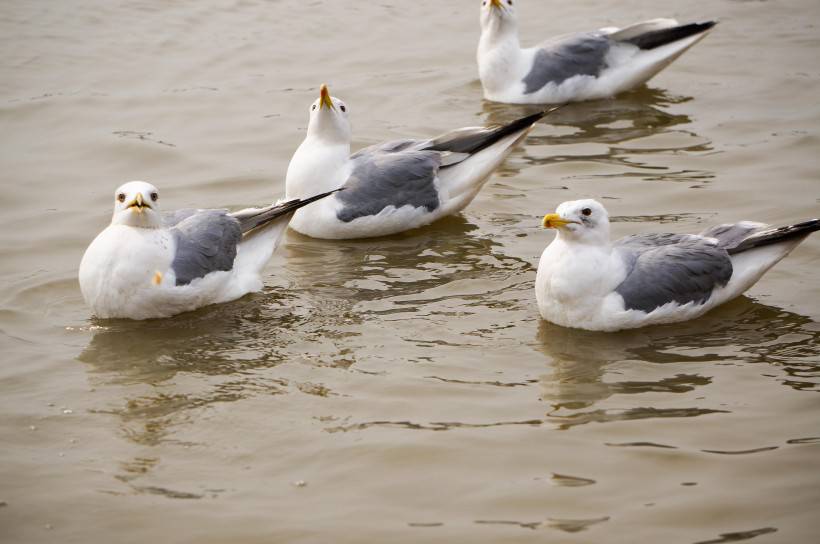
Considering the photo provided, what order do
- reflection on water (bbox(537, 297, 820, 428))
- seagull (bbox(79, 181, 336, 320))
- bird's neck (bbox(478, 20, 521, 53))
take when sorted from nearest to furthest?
reflection on water (bbox(537, 297, 820, 428)) < seagull (bbox(79, 181, 336, 320)) < bird's neck (bbox(478, 20, 521, 53))

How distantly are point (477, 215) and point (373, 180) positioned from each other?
43.3 inches

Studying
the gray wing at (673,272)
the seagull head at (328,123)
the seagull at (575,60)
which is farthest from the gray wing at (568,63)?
the gray wing at (673,272)

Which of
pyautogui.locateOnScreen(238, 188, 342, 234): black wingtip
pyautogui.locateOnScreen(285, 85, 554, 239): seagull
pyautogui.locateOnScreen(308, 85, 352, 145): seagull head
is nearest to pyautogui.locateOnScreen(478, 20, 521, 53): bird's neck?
pyautogui.locateOnScreen(285, 85, 554, 239): seagull

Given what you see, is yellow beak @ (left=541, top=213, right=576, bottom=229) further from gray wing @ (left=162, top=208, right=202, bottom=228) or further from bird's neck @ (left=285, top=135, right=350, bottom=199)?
gray wing @ (left=162, top=208, right=202, bottom=228)

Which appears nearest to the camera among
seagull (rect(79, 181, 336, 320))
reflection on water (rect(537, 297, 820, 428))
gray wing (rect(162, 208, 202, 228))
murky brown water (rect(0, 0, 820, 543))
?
murky brown water (rect(0, 0, 820, 543))

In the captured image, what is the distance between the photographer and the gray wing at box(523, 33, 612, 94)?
1262cm

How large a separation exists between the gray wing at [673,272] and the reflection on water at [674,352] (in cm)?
24

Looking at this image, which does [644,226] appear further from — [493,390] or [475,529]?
[475,529]

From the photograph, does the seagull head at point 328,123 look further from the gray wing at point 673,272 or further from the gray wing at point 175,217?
the gray wing at point 673,272

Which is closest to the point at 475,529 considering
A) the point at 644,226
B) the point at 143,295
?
the point at 143,295

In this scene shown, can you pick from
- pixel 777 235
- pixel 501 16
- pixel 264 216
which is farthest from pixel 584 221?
pixel 501 16

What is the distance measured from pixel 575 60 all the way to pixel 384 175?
376cm

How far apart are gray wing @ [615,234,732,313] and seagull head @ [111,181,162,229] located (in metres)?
3.24

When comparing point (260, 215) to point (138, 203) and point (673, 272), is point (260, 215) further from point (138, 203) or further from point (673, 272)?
point (673, 272)
